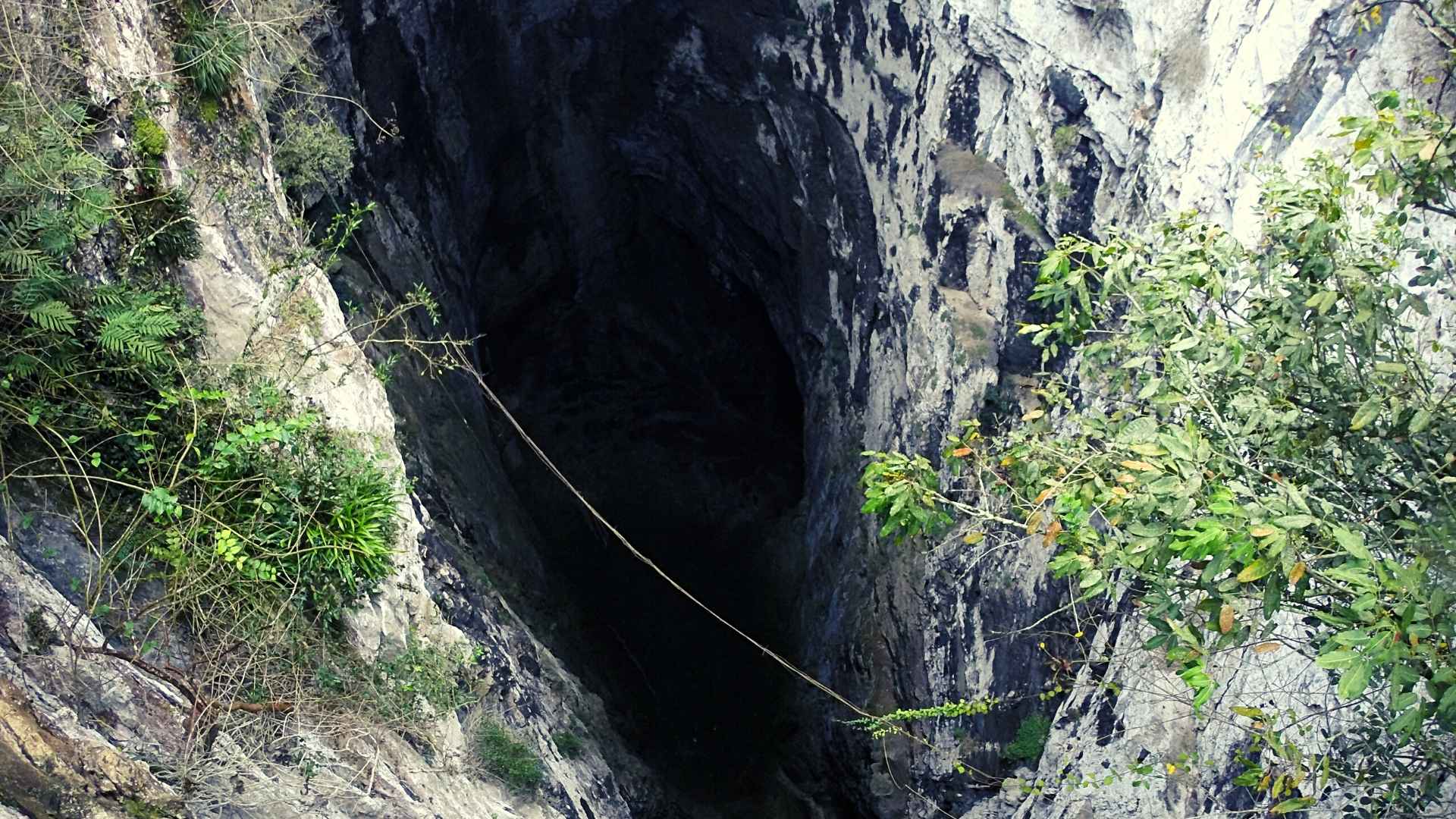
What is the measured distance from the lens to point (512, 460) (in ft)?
34.3

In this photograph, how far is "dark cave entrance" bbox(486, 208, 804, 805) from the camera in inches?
378

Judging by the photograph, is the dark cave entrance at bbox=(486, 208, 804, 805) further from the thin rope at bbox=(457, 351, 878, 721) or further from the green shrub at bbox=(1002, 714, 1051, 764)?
the green shrub at bbox=(1002, 714, 1051, 764)

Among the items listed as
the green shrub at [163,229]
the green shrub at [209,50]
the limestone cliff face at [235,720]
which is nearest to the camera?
the limestone cliff face at [235,720]

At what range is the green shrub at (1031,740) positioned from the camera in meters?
6.44

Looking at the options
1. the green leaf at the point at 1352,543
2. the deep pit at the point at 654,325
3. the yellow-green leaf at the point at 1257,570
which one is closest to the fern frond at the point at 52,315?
the deep pit at the point at 654,325

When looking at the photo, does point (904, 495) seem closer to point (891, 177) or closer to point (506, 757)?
point (506, 757)

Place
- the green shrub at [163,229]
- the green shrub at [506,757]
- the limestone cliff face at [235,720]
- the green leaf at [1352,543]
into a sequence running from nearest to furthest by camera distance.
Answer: the green leaf at [1352,543]
the limestone cliff face at [235,720]
the green shrub at [163,229]
the green shrub at [506,757]

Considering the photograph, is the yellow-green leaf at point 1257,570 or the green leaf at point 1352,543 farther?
the yellow-green leaf at point 1257,570

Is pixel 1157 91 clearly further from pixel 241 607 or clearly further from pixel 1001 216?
pixel 241 607

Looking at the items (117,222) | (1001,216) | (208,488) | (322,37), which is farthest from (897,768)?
(322,37)

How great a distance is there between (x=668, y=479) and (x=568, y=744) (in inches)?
278

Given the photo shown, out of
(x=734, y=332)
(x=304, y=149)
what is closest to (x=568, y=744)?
(x=304, y=149)

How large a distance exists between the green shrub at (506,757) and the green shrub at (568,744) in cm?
68

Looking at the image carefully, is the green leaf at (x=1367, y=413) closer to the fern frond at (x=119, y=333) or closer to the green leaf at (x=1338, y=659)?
the green leaf at (x=1338, y=659)
